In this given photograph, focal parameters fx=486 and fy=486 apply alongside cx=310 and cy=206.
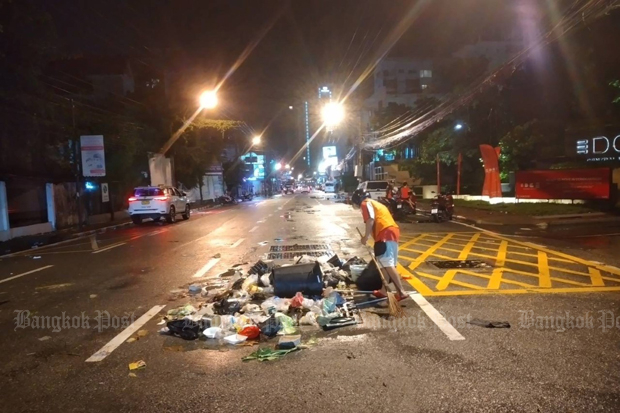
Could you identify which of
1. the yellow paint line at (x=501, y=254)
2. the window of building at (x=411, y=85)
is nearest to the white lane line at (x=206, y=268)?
the yellow paint line at (x=501, y=254)

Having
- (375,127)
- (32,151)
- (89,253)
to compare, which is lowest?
(89,253)

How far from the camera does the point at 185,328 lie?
5.85 metres

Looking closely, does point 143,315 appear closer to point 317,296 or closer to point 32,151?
point 317,296

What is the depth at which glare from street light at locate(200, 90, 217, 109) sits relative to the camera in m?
34.8

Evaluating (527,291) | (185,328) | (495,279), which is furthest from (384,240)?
(185,328)

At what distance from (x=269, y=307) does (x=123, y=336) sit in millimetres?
1884

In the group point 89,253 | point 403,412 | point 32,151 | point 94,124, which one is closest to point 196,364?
point 403,412

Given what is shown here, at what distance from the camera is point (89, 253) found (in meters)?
14.1

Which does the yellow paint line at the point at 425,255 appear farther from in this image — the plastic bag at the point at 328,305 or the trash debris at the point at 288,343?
the trash debris at the point at 288,343

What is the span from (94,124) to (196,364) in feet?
76.4

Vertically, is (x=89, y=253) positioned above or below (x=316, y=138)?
below

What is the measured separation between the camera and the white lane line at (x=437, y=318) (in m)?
5.59

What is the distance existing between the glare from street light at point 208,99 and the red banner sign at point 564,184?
2130cm

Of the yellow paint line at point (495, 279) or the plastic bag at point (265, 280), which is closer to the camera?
the plastic bag at point (265, 280)
